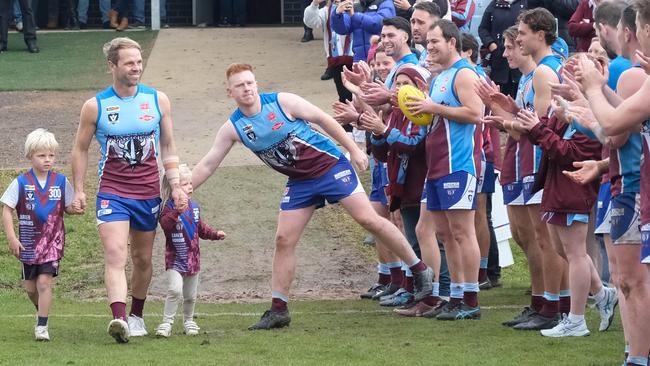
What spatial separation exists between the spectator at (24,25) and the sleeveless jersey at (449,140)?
1324 cm

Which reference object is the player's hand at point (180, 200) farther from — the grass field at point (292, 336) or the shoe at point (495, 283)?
the shoe at point (495, 283)

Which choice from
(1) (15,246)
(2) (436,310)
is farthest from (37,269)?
(2) (436,310)

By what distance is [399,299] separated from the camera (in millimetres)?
10469

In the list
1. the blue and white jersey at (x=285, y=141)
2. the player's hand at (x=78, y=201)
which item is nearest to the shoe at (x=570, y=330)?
the blue and white jersey at (x=285, y=141)

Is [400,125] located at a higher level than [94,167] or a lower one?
higher

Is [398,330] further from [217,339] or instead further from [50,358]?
[50,358]

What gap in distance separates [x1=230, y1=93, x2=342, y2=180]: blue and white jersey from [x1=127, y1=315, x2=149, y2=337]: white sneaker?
1493 millimetres

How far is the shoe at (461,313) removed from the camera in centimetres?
939

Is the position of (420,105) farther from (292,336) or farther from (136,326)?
(136,326)

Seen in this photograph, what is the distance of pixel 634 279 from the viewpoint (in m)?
6.85

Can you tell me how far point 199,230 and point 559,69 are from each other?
2.78m

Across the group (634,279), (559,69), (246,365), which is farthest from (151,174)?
(634,279)

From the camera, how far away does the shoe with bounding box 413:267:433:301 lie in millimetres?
9711

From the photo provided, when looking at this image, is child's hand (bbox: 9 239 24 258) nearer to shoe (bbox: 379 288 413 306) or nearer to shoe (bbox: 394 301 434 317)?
shoe (bbox: 394 301 434 317)
